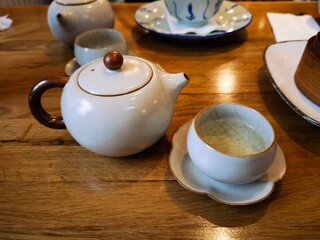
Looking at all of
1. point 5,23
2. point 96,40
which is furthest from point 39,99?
point 5,23

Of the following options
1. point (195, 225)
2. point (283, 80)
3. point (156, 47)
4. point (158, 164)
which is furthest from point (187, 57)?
point (195, 225)

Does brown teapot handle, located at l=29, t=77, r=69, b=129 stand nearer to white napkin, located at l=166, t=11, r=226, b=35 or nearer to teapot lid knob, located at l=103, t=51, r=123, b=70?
teapot lid knob, located at l=103, t=51, r=123, b=70

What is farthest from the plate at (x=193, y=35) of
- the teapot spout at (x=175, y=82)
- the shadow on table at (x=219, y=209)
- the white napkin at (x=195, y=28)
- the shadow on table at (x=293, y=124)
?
the shadow on table at (x=219, y=209)

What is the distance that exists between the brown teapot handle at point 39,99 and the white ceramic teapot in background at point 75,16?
319mm

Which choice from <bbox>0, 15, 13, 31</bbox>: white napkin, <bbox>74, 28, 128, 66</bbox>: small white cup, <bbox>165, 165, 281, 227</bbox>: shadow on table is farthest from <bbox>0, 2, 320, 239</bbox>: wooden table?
<bbox>0, 15, 13, 31</bbox>: white napkin

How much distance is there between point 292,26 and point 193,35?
1.05ft

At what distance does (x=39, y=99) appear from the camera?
49 cm

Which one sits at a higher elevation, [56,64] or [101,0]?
[101,0]

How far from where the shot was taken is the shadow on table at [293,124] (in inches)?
21.2

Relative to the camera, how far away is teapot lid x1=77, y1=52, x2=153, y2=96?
17.3 inches

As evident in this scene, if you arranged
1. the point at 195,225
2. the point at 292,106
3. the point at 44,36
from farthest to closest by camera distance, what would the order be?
→ 1. the point at 44,36
2. the point at 292,106
3. the point at 195,225

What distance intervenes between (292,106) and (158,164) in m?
0.28

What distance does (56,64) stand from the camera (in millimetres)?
769

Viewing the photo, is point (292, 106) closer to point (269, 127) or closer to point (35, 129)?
point (269, 127)
